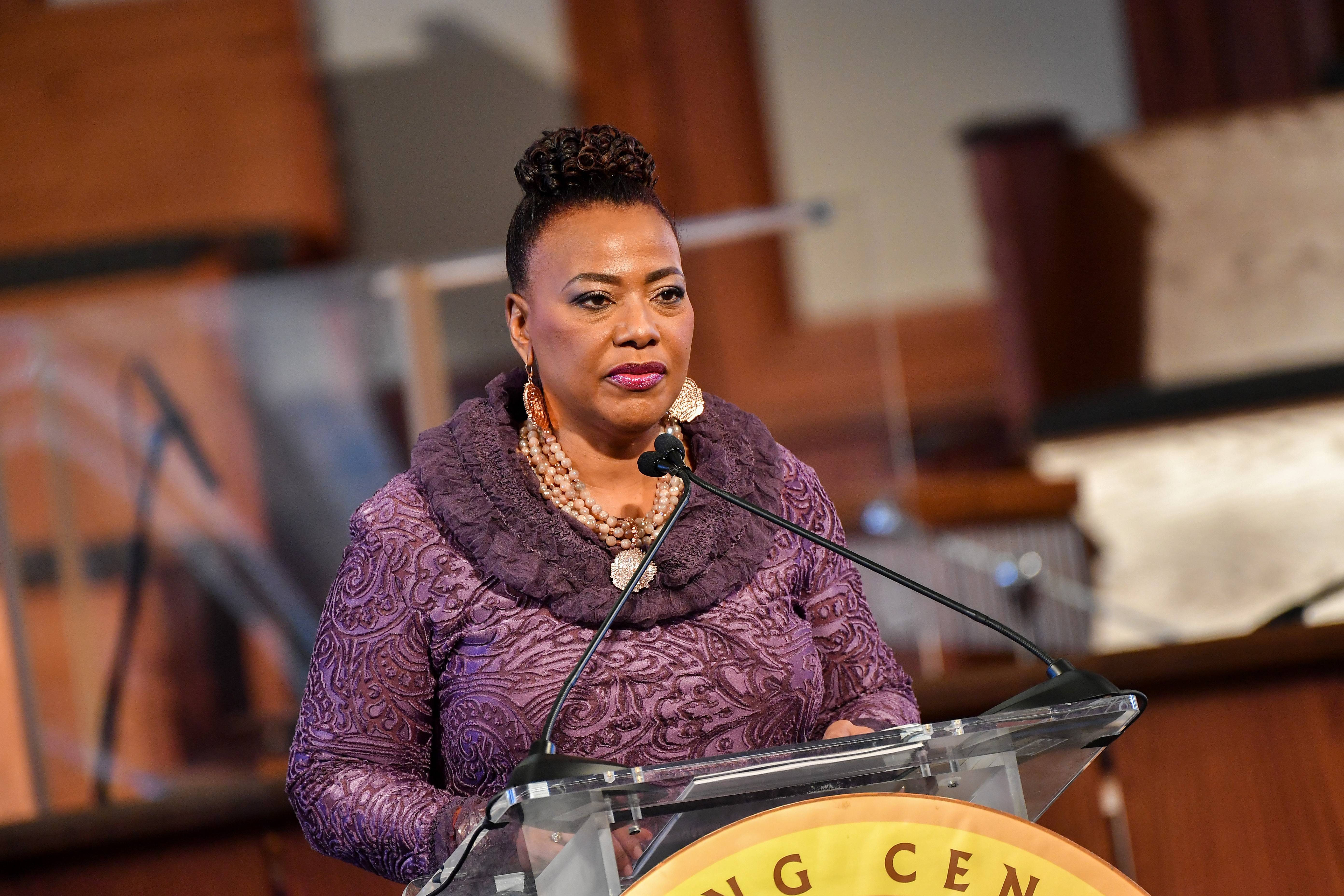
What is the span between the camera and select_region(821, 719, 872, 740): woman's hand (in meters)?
1.16

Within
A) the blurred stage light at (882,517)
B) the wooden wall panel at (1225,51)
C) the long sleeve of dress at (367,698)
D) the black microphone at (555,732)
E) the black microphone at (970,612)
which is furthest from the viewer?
the wooden wall panel at (1225,51)

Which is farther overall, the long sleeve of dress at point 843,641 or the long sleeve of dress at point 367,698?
the long sleeve of dress at point 843,641

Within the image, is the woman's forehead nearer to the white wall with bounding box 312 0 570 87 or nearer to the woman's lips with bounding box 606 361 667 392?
the woman's lips with bounding box 606 361 667 392

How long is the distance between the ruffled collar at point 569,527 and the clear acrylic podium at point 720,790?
0.28 m

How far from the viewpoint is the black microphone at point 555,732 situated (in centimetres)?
90

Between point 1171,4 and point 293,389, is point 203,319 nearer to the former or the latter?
point 293,389

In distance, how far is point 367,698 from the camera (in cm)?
119

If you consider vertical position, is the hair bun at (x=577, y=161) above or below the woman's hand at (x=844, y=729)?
above

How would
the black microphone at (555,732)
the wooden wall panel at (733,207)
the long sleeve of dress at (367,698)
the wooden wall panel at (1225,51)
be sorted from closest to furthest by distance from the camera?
1. the black microphone at (555,732)
2. the long sleeve of dress at (367,698)
3. the wooden wall panel at (1225,51)
4. the wooden wall panel at (733,207)

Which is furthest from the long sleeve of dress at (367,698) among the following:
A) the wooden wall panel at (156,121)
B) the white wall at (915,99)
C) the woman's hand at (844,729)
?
the wooden wall panel at (156,121)

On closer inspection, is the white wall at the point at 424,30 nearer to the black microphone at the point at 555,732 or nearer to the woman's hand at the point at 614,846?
the black microphone at the point at 555,732

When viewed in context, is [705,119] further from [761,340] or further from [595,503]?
[595,503]

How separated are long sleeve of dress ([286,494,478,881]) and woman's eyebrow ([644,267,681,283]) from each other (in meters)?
0.29

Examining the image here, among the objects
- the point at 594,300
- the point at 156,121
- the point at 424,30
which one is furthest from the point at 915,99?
the point at 594,300
